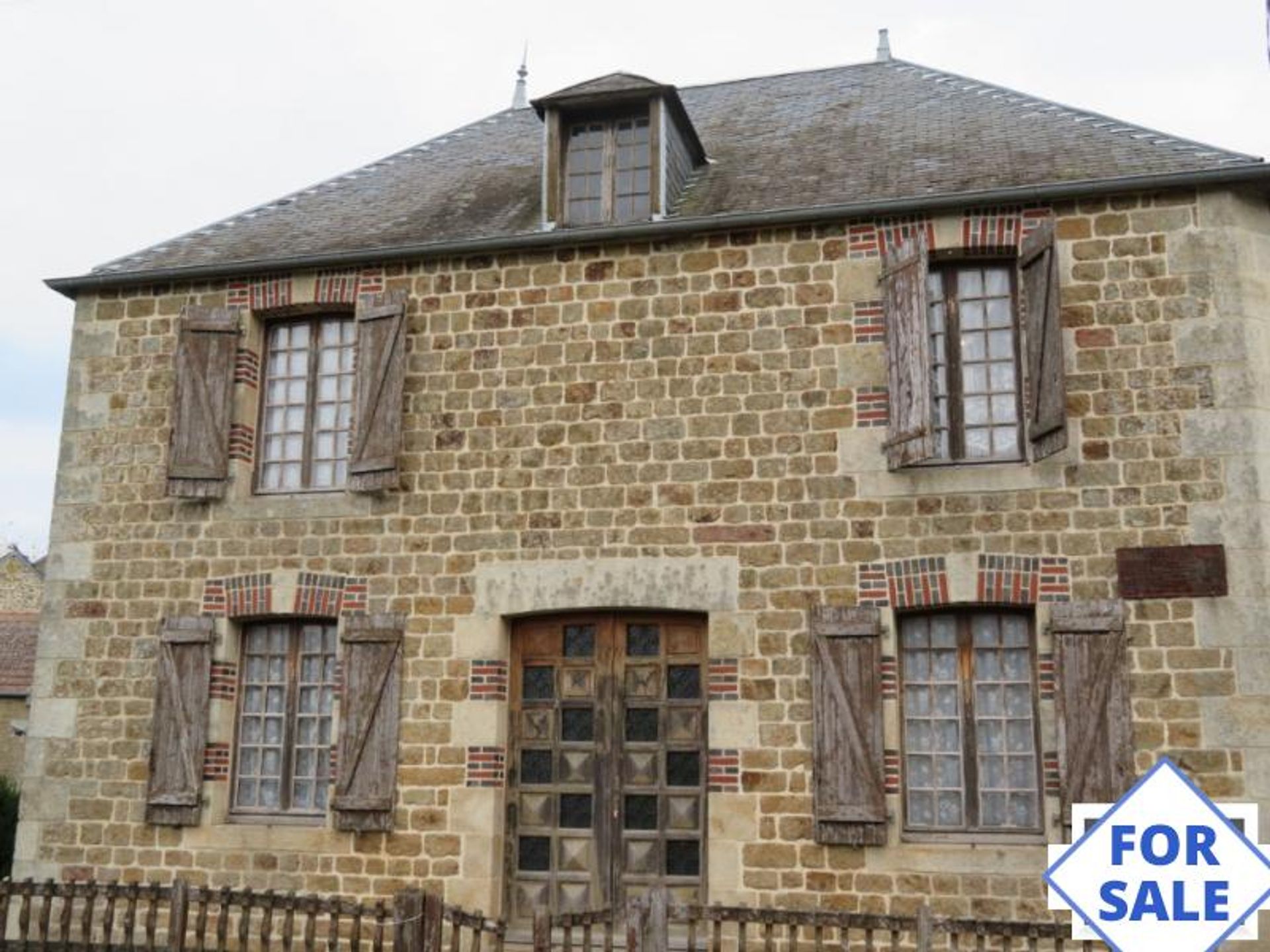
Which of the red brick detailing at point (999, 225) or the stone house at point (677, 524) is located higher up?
the red brick detailing at point (999, 225)

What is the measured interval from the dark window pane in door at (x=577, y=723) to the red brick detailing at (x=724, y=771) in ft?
3.33

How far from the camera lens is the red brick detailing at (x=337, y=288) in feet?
35.3

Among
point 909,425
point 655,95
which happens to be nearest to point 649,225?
point 655,95

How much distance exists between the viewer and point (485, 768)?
9727mm

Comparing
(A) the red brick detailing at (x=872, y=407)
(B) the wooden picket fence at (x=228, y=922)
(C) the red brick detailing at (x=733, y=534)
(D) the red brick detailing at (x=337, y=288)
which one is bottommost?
(B) the wooden picket fence at (x=228, y=922)

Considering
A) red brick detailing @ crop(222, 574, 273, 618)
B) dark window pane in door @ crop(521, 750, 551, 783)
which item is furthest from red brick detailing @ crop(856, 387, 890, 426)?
red brick detailing @ crop(222, 574, 273, 618)

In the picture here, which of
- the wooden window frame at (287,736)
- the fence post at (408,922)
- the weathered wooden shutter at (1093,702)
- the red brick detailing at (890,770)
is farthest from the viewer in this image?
the wooden window frame at (287,736)

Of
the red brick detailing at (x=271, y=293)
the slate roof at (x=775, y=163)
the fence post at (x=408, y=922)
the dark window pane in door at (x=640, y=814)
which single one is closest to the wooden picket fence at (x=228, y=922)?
the fence post at (x=408, y=922)

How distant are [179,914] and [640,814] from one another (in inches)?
128

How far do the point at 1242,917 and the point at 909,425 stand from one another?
5.60 metres

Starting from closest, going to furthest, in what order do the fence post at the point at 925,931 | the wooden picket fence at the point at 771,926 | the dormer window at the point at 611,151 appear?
the fence post at the point at 925,931 < the wooden picket fence at the point at 771,926 < the dormer window at the point at 611,151

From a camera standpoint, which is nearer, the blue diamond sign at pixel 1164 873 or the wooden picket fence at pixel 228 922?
the blue diamond sign at pixel 1164 873

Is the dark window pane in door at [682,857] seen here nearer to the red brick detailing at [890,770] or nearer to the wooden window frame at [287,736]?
the red brick detailing at [890,770]

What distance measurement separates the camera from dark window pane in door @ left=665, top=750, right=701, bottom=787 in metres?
9.62
